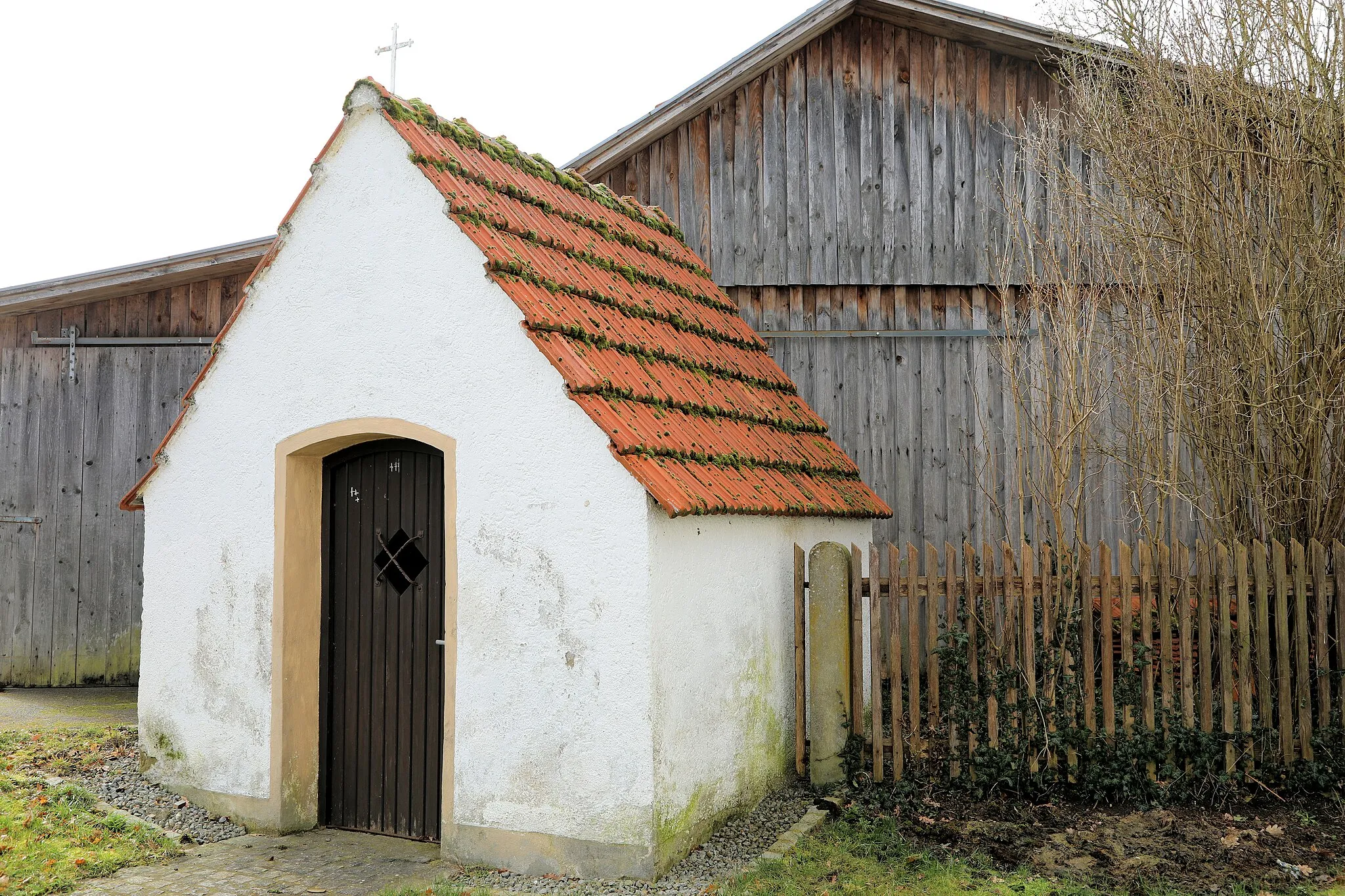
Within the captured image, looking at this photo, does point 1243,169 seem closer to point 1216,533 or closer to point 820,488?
point 1216,533

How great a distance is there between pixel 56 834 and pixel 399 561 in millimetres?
2587

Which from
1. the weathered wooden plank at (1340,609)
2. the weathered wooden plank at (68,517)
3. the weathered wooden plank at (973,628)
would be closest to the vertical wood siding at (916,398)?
the weathered wooden plank at (973,628)

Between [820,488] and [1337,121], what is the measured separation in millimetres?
4391

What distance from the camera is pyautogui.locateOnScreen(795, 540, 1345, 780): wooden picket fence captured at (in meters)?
7.62

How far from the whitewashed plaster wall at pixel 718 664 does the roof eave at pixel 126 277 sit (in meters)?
6.63

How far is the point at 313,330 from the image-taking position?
7508 millimetres

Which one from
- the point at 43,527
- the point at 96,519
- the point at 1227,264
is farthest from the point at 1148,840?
the point at 43,527

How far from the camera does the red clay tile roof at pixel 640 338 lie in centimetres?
668

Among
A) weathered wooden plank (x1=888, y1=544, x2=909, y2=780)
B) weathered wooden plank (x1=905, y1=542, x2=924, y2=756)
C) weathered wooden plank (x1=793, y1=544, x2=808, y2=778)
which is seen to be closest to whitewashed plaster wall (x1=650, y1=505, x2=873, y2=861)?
weathered wooden plank (x1=793, y1=544, x2=808, y2=778)

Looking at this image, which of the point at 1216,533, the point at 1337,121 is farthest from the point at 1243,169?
the point at 1216,533

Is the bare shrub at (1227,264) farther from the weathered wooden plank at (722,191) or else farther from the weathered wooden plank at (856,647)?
the weathered wooden plank at (722,191)

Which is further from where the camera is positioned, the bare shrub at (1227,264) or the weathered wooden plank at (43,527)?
the weathered wooden plank at (43,527)

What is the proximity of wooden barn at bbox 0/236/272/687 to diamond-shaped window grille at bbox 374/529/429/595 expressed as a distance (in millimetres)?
5559

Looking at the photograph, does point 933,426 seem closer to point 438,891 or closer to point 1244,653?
point 1244,653
